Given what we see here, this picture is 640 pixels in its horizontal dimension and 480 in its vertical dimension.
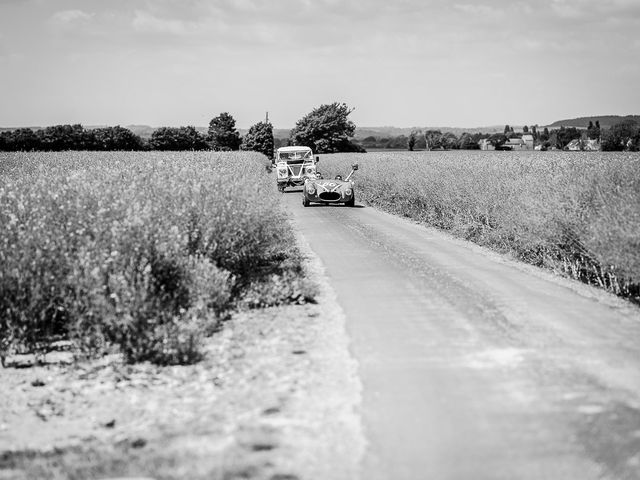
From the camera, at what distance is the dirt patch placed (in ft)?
18.7

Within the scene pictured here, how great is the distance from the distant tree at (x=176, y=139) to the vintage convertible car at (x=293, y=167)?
8574 cm

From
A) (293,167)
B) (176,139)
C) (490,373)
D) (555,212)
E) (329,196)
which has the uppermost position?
(176,139)

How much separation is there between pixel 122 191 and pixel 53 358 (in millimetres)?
3725

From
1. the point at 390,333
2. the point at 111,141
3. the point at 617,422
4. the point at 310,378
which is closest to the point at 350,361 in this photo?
the point at 310,378

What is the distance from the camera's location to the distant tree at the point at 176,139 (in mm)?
123688

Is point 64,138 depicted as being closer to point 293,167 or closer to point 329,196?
point 293,167

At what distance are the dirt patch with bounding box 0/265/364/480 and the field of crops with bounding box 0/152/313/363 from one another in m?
0.50

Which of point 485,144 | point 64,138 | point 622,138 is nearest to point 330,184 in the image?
point 622,138

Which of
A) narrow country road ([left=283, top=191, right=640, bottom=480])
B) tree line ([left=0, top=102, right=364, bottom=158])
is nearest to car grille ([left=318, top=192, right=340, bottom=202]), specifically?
narrow country road ([left=283, top=191, right=640, bottom=480])

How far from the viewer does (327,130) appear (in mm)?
109625

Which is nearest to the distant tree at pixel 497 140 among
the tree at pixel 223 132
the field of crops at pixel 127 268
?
the tree at pixel 223 132

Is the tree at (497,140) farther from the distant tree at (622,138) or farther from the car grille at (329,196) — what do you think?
the car grille at (329,196)

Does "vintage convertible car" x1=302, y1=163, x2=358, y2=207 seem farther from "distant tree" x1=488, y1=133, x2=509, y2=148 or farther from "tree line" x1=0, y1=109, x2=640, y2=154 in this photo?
"distant tree" x1=488, y1=133, x2=509, y2=148

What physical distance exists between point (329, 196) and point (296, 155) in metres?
10.5
